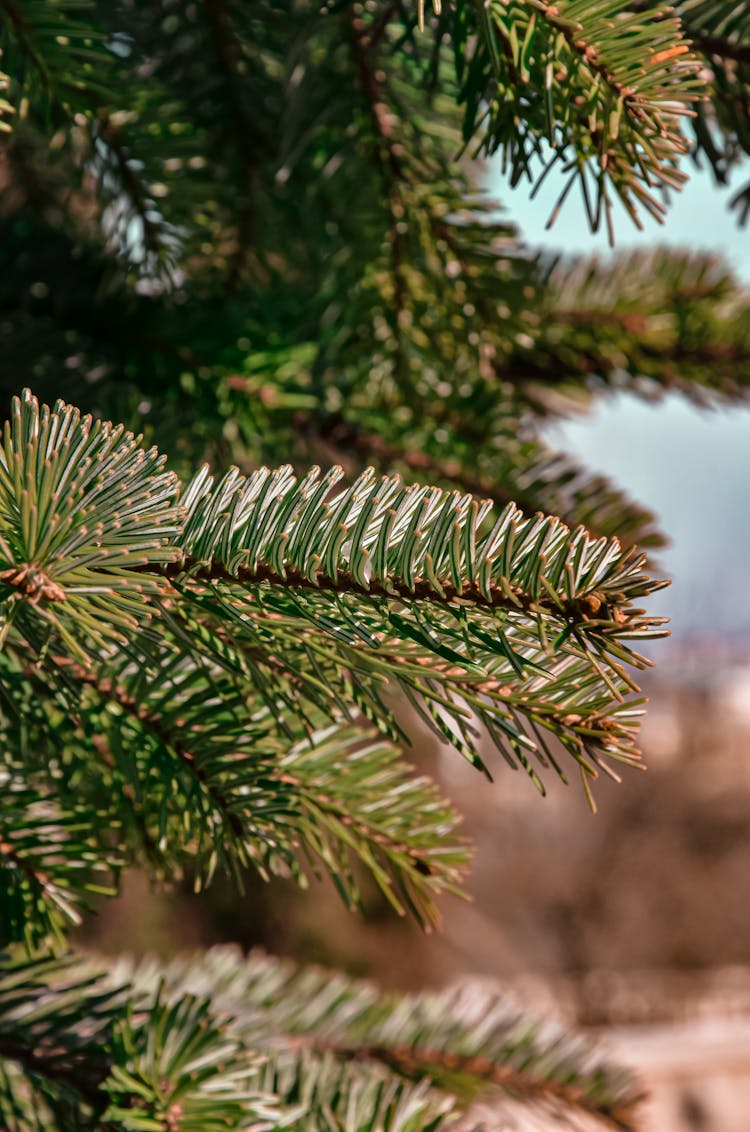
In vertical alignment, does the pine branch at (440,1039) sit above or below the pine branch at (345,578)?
below

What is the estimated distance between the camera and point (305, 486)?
0.20m

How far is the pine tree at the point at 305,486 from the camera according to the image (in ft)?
0.63

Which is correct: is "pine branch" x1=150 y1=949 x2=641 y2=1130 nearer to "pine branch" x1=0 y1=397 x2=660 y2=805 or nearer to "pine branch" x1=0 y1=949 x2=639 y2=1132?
"pine branch" x1=0 y1=949 x2=639 y2=1132

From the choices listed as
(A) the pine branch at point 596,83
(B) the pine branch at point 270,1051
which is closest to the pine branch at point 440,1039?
(B) the pine branch at point 270,1051

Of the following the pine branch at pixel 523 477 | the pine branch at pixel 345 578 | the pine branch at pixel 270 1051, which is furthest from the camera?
the pine branch at pixel 523 477

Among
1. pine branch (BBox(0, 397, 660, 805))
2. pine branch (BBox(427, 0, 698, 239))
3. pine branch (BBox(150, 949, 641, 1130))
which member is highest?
pine branch (BBox(427, 0, 698, 239))

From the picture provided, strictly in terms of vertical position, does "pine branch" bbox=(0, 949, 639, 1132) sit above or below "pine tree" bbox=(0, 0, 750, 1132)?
below

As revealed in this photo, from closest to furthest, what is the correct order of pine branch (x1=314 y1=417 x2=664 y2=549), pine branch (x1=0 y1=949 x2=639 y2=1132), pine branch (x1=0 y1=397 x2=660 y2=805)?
pine branch (x1=0 y1=397 x2=660 y2=805) < pine branch (x1=0 y1=949 x2=639 y2=1132) < pine branch (x1=314 y1=417 x2=664 y2=549)

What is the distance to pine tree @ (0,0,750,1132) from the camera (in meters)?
0.19

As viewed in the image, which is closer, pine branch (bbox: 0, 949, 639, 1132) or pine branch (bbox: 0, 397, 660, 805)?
pine branch (bbox: 0, 397, 660, 805)

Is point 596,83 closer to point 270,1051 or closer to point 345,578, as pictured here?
point 345,578

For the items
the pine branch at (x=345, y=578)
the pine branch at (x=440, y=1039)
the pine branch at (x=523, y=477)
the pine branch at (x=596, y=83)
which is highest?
the pine branch at (x=596, y=83)

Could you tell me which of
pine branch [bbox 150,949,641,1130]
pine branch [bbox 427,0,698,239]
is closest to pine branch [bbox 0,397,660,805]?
pine branch [bbox 427,0,698,239]

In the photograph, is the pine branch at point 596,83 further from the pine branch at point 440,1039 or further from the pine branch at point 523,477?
the pine branch at point 440,1039
